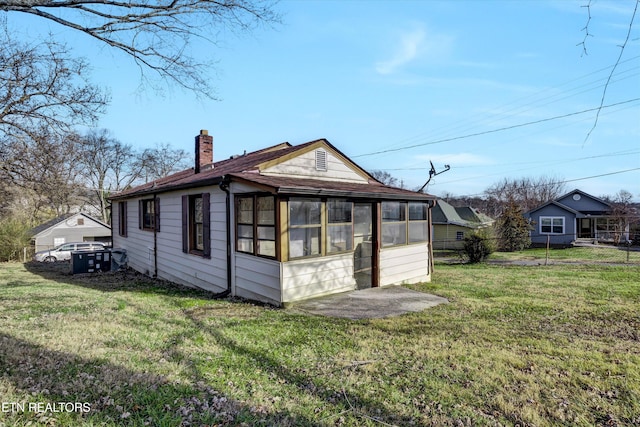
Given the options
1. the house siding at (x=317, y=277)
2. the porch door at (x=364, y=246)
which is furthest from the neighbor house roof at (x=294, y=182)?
the house siding at (x=317, y=277)

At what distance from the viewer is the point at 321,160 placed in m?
9.39

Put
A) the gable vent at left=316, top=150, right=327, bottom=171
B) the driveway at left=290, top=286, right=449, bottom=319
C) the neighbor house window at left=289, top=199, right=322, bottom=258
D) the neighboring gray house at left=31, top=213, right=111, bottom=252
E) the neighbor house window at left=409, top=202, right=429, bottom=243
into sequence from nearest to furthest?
the driveway at left=290, top=286, right=449, bottom=319, the neighbor house window at left=289, top=199, right=322, bottom=258, the gable vent at left=316, top=150, right=327, bottom=171, the neighbor house window at left=409, top=202, right=429, bottom=243, the neighboring gray house at left=31, top=213, right=111, bottom=252

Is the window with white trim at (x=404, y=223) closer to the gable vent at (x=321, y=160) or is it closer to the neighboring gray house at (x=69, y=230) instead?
the gable vent at (x=321, y=160)

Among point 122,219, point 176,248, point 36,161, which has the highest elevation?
point 36,161

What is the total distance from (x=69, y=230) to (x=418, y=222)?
32.1m

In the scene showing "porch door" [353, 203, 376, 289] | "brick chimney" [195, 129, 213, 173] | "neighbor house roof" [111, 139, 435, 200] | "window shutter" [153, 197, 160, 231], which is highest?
"brick chimney" [195, 129, 213, 173]

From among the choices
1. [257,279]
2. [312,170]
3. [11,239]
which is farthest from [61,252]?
[257,279]

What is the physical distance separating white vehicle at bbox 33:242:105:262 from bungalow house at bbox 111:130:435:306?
14.8 metres

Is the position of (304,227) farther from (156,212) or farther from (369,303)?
(156,212)

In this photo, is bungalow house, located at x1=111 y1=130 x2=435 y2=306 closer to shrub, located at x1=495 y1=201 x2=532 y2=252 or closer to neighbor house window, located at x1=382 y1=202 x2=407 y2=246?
neighbor house window, located at x1=382 y1=202 x2=407 y2=246

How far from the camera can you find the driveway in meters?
6.53

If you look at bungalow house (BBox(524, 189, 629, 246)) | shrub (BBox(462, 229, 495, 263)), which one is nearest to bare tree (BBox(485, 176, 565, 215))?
bungalow house (BBox(524, 189, 629, 246))

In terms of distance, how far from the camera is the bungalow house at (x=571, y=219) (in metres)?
28.0

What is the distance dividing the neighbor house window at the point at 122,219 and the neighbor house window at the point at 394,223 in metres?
11.4
